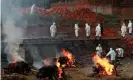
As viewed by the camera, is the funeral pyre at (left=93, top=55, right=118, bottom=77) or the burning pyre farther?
the funeral pyre at (left=93, top=55, right=118, bottom=77)

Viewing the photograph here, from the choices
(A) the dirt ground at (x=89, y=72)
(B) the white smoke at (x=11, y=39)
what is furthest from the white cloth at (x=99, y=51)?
(B) the white smoke at (x=11, y=39)

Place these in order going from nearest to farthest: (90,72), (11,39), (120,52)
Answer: (90,72) < (11,39) < (120,52)

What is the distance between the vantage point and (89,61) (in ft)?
102

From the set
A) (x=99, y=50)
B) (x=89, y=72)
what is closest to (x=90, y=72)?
(x=89, y=72)

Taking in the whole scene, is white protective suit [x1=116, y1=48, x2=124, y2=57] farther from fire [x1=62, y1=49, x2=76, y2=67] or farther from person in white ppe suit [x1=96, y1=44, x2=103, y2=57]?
fire [x1=62, y1=49, x2=76, y2=67]

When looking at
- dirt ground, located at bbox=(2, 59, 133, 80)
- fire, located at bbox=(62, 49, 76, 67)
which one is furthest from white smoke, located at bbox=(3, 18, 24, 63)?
dirt ground, located at bbox=(2, 59, 133, 80)

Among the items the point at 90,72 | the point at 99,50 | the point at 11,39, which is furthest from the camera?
the point at 99,50

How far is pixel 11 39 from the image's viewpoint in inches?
1192

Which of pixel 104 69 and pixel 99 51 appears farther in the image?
pixel 99 51

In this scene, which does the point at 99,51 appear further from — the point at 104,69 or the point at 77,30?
the point at 104,69

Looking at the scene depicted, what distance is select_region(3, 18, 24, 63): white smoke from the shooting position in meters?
28.9

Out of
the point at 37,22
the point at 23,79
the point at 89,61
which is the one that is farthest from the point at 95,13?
the point at 23,79

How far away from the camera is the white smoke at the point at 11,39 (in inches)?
1137

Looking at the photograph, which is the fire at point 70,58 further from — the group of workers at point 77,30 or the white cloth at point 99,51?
the group of workers at point 77,30
